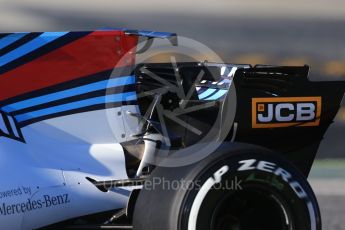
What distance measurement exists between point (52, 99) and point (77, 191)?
1.37 feet

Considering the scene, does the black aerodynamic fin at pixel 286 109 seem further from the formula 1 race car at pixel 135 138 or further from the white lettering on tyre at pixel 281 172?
the white lettering on tyre at pixel 281 172

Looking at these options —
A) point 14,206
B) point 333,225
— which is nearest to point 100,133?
point 14,206

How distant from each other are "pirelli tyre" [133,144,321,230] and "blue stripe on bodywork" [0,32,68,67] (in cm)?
78

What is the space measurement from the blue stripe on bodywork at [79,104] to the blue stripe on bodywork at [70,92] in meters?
0.04

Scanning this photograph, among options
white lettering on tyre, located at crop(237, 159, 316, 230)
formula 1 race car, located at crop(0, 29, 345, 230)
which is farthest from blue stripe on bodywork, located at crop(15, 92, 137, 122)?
white lettering on tyre, located at crop(237, 159, 316, 230)

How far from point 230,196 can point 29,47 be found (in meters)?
1.09

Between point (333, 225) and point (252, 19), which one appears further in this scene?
point (252, 19)

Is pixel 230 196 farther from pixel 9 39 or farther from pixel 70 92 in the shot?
pixel 9 39

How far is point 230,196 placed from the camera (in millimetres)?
2816

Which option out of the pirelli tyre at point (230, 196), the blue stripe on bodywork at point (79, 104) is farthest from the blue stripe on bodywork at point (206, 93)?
the pirelli tyre at point (230, 196)

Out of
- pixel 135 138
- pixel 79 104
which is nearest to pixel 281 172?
pixel 135 138

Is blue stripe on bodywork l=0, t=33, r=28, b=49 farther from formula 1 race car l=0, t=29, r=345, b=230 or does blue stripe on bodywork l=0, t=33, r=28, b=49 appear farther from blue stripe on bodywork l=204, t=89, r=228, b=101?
blue stripe on bodywork l=204, t=89, r=228, b=101

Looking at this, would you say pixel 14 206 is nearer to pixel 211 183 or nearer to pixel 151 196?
pixel 151 196

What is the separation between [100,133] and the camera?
127 inches
